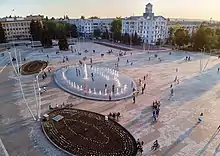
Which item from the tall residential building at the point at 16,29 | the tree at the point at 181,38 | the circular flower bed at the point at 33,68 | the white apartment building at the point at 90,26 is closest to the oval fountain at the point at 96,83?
the circular flower bed at the point at 33,68

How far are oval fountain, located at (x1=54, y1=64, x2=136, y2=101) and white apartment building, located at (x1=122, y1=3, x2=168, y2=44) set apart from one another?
37.4 metres

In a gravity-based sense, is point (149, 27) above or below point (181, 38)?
above

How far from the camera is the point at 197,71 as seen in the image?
32406mm

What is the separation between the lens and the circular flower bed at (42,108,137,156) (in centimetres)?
1362

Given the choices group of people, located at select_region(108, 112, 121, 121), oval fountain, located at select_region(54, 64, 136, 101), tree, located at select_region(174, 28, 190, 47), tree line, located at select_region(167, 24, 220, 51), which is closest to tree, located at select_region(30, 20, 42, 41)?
oval fountain, located at select_region(54, 64, 136, 101)

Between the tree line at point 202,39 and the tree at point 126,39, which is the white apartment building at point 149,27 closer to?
the tree at point 126,39

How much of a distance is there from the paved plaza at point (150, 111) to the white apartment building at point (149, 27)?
109ft

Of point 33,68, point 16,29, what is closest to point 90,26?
point 16,29

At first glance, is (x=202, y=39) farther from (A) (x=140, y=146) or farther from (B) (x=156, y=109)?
(A) (x=140, y=146)

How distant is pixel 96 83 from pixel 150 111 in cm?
905

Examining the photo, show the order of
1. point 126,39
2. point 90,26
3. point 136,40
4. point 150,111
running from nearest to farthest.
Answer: point 150,111
point 136,40
point 126,39
point 90,26

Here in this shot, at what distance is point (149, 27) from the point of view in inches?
2527

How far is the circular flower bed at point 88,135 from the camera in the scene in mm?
13625

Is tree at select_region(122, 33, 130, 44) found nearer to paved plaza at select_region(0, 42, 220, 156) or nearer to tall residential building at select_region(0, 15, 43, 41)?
paved plaza at select_region(0, 42, 220, 156)
